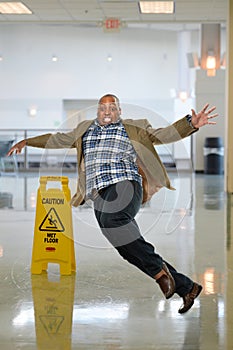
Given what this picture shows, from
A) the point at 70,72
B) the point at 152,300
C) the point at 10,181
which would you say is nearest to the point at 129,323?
the point at 152,300

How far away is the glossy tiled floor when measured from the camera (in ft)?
10.8

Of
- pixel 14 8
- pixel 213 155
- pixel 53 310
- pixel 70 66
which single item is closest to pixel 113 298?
pixel 53 310

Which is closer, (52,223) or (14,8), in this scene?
(52,223)

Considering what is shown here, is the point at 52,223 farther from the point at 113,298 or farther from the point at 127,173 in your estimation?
the point at 127,173

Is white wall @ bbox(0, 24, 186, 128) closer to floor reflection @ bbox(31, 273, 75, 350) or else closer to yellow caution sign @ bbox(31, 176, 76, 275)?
yellow caution sign @ bbox(31, 176, 76, 275)

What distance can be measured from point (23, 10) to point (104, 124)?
8967mm

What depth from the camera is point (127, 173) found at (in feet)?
12.5

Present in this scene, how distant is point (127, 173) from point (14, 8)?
9.05 meters

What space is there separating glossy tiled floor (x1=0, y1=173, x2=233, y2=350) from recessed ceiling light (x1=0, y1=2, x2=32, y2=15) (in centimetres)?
567

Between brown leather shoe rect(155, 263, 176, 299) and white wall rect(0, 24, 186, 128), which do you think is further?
white wall rect(0, 24, 186, 128)

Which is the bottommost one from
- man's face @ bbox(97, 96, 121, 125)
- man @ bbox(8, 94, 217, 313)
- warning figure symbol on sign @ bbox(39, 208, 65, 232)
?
warning figure symbol on sign @ bbox(39, 208, 65, 232)

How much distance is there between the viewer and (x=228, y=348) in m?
3.15

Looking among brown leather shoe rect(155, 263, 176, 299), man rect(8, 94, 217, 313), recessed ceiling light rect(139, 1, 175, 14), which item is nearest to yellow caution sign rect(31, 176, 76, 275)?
man rect(8, 94, 217, 313)

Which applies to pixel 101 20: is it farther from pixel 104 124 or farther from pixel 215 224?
pixel 104 124
